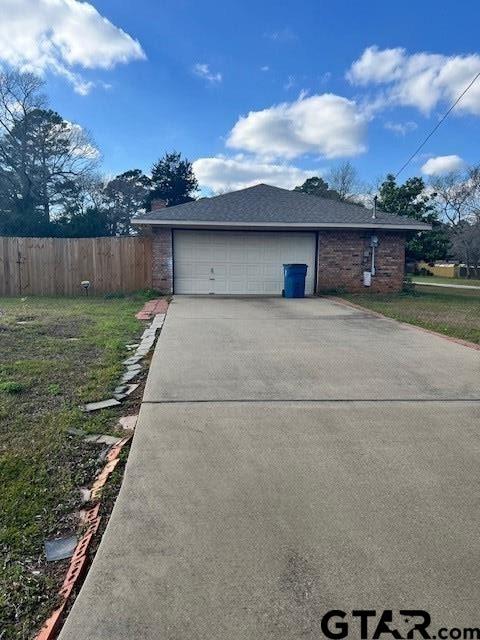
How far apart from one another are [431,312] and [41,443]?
9077 mm

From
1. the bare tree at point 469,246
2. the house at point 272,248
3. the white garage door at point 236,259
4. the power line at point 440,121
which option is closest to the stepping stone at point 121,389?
the house at point 272,248

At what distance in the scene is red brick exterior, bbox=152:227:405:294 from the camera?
13.0m

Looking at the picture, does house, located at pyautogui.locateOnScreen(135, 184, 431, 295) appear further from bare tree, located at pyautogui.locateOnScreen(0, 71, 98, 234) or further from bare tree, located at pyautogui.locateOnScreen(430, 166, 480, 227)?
bare tree, located at pyautogui.locateOnScreen(430, 166, 480, 227)

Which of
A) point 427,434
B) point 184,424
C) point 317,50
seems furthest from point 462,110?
point 184,424

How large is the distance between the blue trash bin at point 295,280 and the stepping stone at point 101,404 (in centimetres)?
904

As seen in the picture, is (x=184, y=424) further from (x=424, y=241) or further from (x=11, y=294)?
(x=424, y=241)

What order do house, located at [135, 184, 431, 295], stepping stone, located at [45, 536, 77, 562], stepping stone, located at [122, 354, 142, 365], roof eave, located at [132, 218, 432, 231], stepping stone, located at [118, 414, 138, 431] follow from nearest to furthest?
stepping stone, located at [45, 536, 77, 562], stepping stone, located at [118, 414, 138, 431], stepping stone, located at [122, 354, 142, 365], roof eave, located at [132, 218, 432, 231], house, located at [135, 184, 431, 295]

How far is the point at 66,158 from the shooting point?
1140 inches

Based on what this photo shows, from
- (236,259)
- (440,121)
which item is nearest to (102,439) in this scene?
(236,259)

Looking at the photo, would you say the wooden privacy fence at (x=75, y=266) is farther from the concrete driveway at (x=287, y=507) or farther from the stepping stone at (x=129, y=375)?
the concrete driveway at (x=287, y=507)

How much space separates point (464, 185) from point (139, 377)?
4326 centimetres

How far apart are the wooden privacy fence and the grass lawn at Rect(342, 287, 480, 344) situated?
6667mm

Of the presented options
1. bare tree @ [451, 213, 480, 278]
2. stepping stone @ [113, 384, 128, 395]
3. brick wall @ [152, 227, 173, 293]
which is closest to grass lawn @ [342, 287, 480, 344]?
stepping stone @ [113, 384, 128, 395]

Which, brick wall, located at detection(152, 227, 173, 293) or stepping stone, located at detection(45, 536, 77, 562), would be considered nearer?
stepping stone, located at detection(45, 536, 77, 562)
